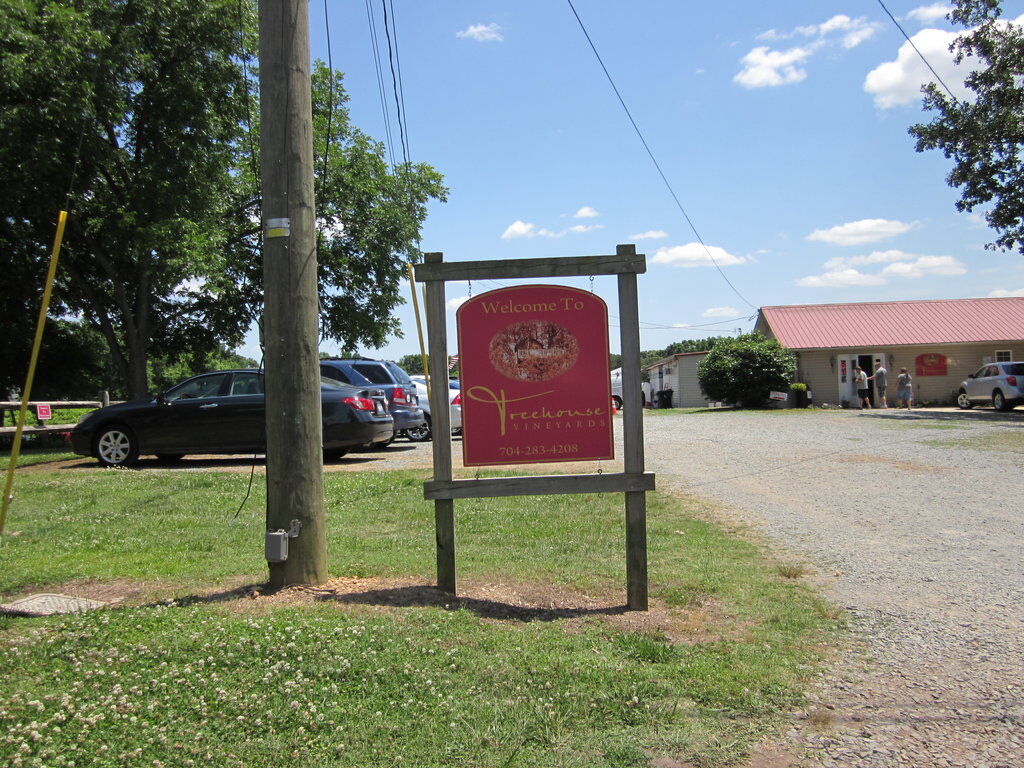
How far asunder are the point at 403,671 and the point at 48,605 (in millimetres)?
2635

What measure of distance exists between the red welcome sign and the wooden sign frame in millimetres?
151

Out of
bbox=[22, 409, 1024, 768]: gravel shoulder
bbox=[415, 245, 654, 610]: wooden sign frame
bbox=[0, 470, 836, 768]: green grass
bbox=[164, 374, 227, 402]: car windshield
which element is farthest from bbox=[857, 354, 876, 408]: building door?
bbox=[415, 245, 654, 610]: wooden sign frame

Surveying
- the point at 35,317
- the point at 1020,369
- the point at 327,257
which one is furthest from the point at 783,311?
the point at 35,317

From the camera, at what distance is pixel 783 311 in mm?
39625

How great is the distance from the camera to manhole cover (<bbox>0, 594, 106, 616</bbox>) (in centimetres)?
491

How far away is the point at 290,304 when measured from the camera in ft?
17.3

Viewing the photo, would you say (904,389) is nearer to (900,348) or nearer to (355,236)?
Answer: (900,348)

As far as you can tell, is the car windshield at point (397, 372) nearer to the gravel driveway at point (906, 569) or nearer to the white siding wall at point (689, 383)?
the gravel driveway at point (906, 569)

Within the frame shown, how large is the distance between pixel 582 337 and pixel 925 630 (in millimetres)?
2710

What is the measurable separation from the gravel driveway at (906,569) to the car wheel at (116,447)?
8.58 m

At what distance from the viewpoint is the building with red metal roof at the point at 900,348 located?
36.4 metres

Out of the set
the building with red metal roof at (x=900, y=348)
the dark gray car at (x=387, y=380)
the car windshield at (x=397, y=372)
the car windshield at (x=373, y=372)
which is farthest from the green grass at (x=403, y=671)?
the building with red metal roof at (x=900, y=348)

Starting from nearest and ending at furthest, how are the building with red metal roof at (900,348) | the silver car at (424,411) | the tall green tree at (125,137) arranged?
1. the tall green tree at (125,137)
2. the silver car at (424,411)
3. the building with red metal roof at (900,348)

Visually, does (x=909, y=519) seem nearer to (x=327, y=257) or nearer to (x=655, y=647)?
(x=655, y=647)
